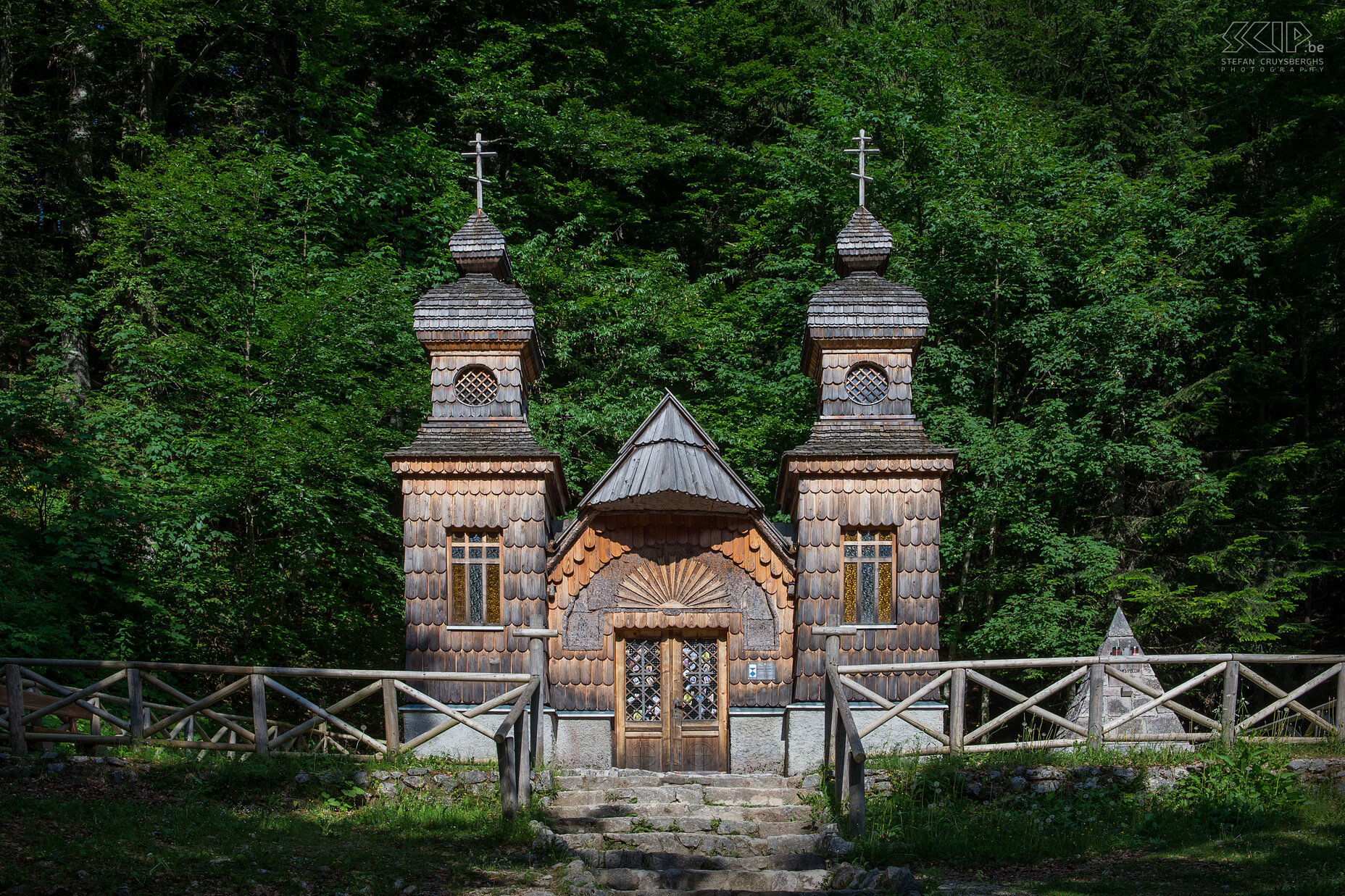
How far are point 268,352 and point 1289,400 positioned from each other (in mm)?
18731

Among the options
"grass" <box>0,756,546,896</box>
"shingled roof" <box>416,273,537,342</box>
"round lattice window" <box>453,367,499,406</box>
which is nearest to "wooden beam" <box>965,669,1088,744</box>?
"grass" <box>0,756,546,896</box>

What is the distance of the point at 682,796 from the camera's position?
10.9 meters

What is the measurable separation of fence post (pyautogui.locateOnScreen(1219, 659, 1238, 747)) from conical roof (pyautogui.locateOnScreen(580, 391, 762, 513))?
5.59 m

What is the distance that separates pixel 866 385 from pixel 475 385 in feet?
17.6

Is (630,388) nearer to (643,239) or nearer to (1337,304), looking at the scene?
(643,239)

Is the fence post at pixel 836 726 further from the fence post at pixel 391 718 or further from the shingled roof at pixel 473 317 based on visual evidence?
the shingled roof at pixel 473 317

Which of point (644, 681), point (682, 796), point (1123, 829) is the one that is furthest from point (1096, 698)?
point (644, 681)

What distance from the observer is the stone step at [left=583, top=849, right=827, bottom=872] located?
894 cm

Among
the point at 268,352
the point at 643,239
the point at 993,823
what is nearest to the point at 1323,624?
the point at 993,823

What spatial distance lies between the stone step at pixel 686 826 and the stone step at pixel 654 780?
1.04 metres

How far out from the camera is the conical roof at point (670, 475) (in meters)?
12.8

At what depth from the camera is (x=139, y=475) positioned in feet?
53.3

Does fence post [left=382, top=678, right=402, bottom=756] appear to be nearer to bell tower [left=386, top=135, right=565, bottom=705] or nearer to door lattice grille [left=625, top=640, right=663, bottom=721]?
bell tower [left=386, top=135, right=565, bottom=705]

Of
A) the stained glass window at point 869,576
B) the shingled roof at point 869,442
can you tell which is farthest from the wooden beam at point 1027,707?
the shingled roof at point 869,442
